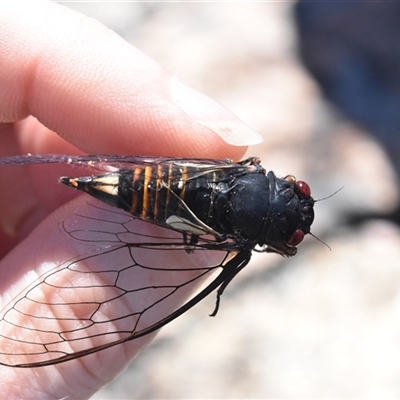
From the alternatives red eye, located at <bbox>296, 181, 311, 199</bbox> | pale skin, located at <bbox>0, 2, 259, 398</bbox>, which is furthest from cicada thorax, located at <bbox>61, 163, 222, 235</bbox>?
red eye, located at <bbox>296, 181, 311, 199</bbox>

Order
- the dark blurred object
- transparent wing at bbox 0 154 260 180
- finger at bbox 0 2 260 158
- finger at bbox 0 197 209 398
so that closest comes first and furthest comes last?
finger at bbox 0 197 209 398 → transparent wing at bbox 0 154 260 180 → finger at bbox 0 2 260 158 → the dark blurred object

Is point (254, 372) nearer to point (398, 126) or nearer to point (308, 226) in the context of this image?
point (308, 226)

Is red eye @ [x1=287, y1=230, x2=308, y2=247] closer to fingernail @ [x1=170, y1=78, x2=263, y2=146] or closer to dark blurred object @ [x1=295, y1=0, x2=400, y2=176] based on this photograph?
fingernail @ [x1=170, y1=78, x2=263, y2=146]

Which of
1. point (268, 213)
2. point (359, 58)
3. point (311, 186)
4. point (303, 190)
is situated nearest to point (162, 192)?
point (268, 213)

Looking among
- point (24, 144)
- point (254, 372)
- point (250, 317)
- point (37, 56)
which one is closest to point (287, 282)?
point (250, 317)

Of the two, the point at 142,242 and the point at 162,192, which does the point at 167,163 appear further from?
the point at 142,242

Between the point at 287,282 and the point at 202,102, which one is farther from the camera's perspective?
the point at 287,282
